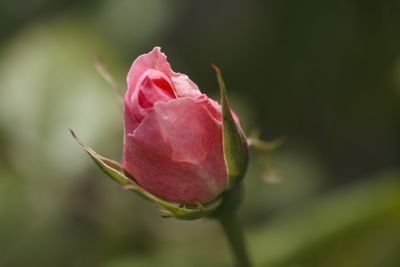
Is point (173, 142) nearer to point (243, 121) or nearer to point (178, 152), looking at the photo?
point (178, 152)

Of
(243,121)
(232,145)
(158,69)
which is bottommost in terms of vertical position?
(243,121)

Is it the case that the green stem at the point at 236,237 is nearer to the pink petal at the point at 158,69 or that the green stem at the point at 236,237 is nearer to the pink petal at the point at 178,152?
the pink petal at the point at 178,152

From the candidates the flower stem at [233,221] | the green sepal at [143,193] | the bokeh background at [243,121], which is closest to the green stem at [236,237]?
the flower stem at [233,221]

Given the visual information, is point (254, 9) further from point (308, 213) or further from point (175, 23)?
point (308, 213)

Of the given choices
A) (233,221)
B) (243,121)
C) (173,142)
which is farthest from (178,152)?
(243,121)

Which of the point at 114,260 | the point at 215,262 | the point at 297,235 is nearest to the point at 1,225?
the point at 114,260

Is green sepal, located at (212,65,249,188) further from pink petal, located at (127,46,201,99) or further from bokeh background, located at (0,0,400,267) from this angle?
bokeh background, located at (0,0,400,267)

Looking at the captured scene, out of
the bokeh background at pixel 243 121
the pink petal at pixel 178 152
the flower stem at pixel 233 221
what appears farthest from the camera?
the bokeh background at pixel 243 121
